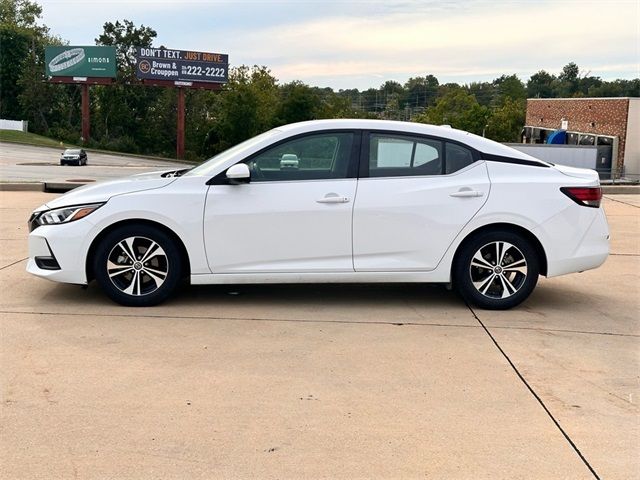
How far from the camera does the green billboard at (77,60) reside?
225 ft

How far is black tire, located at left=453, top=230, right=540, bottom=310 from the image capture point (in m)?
5.88

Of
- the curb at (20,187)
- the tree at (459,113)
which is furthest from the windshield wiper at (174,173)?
the tree at (459,113)

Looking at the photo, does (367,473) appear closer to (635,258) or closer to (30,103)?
(635,258)

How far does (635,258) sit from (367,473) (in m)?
6.42

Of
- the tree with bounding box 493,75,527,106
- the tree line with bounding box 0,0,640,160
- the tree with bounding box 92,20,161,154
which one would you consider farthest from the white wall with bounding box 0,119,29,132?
Result: the tree with bounding box 493,75,527,106

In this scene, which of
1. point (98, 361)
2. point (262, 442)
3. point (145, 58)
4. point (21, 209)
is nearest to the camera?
point (262, 442)

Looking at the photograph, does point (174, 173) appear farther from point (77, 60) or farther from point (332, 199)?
point (77, 60)

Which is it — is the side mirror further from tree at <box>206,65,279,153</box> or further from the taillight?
tree at <box>206,65,279,153</box>

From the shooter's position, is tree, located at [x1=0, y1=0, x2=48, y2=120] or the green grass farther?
tree, located at [x1=0, y1=0, x2=48, y2=120]

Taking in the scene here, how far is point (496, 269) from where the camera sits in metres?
5.91

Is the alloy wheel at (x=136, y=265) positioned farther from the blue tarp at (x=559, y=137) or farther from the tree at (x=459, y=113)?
the tree at (x=459, y=113)

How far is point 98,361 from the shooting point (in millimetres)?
4504

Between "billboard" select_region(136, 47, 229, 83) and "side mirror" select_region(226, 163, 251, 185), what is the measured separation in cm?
6519

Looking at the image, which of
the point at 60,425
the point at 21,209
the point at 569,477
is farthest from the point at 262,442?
the point at 21,209
